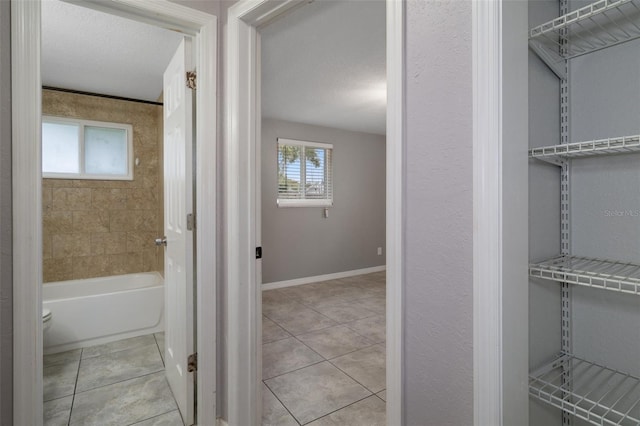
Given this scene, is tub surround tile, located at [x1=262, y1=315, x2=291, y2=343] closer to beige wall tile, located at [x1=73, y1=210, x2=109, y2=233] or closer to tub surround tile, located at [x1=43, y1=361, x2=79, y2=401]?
tub surround tile, located at [x1=43, y1=361, x2=79, y2=401]

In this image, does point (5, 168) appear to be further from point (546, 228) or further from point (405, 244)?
point (546, 228)

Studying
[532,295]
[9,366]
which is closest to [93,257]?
[9,366]

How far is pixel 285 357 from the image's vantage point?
8.69ft

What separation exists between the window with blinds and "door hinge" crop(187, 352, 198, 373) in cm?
309

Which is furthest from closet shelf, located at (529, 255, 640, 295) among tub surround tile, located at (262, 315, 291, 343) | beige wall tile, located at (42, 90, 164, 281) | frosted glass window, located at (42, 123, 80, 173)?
frosted glass window, located at (42, 123, 80, 173)

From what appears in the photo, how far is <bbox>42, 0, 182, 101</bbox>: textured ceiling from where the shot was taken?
84.9 inches

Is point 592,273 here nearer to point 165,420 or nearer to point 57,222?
point 165,420

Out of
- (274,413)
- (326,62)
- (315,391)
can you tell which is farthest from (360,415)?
(326,62)

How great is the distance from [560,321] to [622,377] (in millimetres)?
215

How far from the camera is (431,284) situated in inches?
34.0

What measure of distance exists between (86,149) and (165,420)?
2993mm

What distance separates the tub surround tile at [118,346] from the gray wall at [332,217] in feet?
6.04

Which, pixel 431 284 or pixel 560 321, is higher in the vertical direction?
pixel 431 284

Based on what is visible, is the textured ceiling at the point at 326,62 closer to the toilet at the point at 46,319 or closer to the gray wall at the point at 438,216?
the gray wall at the point at 438,216
